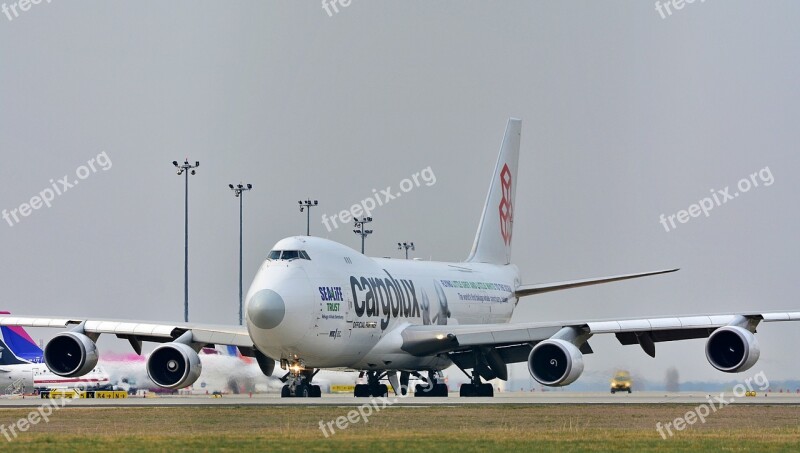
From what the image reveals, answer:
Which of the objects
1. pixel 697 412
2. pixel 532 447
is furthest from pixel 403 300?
pixel 532 447

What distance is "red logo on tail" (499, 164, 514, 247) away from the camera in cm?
6750

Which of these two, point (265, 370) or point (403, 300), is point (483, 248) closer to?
point (403, 300)

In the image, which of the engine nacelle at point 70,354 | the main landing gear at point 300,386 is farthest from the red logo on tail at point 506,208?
the engine nacelle at point 70,354

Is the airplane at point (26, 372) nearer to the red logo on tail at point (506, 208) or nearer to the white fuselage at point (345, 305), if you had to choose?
the red logo on tail at point (506, 208)

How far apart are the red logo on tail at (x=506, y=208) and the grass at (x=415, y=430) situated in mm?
28149

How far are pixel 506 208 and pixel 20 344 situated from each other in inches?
1214

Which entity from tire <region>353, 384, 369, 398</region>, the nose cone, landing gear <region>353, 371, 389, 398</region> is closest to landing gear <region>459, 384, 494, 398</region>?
landing gear <region>353, 371, 389, 398</region>

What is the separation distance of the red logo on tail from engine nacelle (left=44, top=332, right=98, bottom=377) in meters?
26.5

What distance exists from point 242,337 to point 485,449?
2361 centimetres

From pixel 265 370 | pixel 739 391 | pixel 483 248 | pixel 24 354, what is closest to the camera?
pixel 265 370

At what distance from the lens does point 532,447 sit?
81.6 feet

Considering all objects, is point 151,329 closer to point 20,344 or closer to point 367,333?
point 367,333

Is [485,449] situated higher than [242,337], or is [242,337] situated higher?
[242,337]

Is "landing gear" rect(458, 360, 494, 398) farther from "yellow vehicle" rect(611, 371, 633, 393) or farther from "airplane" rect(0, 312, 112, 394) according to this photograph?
"airplane" rect(0, 312, 112, 394)
